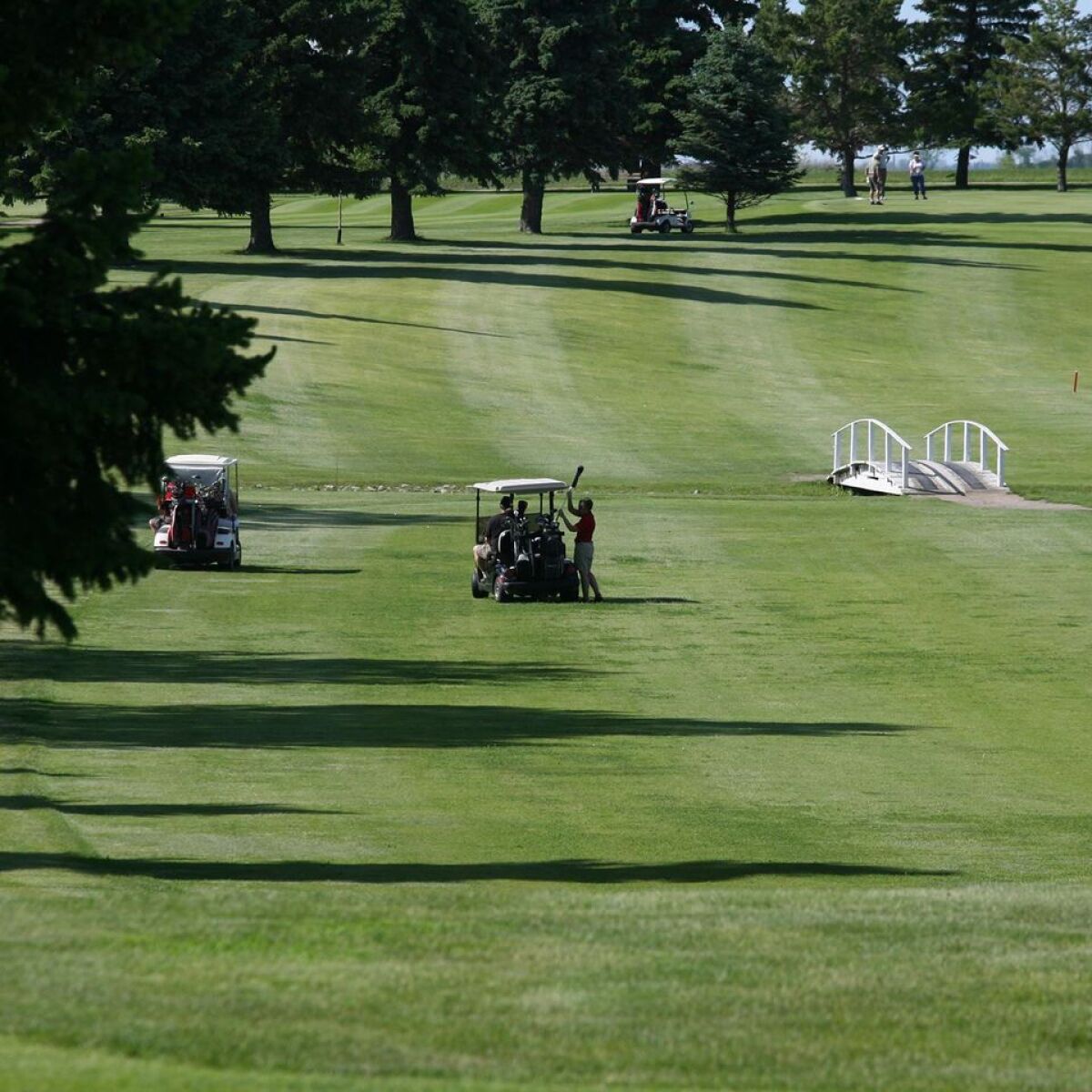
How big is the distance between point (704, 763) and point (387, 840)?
4.63 meters

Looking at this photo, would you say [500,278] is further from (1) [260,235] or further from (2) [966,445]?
(2) [966,445]

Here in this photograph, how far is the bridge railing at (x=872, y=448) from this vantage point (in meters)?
48.5

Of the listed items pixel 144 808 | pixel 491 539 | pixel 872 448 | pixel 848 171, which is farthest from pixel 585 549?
pixel 848 171

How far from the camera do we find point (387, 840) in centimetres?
1638

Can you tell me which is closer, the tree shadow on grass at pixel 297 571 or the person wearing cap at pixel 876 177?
the tree shadow on grass at pixel 297 571

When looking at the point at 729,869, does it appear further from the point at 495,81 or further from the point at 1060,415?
the point at 495,81

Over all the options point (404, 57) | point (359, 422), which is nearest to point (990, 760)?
point (359, 422)

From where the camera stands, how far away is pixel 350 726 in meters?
21.9

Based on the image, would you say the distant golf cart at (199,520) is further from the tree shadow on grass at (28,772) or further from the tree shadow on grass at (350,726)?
the tree shadow on grass at (28,772)

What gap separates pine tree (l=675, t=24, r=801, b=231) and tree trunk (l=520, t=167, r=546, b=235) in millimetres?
6948

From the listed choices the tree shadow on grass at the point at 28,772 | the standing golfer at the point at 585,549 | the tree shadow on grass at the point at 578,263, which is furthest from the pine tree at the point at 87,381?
the tree shadow on grass at the point at 578,263

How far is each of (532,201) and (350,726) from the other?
89.6 meters

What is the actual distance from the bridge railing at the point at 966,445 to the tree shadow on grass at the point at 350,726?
27.0 metres

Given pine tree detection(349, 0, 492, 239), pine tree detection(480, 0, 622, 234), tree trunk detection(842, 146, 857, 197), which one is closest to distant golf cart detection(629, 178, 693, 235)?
pine tree detection(480, 0, 622, 234)
